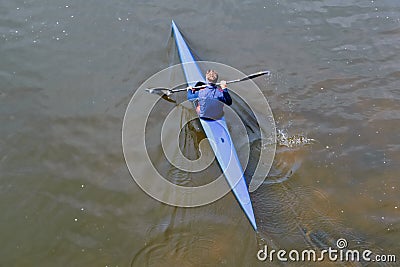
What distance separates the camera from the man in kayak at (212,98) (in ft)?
26.1

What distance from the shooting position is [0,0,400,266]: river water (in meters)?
6.64

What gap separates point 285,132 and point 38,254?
500 cm

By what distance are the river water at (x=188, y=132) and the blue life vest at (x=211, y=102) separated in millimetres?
668

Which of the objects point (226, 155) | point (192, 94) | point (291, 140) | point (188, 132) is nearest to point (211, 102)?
point (192, 94)

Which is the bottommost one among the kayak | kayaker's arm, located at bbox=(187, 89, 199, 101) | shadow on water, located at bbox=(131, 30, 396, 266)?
shadow on water, located at bbox=(131, 30, 396, 266)

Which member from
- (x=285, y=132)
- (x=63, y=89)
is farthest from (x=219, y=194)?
(x=63, y=89)

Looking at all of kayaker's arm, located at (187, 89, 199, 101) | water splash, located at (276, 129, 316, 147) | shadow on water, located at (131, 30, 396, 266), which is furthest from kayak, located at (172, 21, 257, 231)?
water splash, located at (276, 129, 316, 147)

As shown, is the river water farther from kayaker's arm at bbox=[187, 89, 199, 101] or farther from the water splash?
kayaker's arm at bbox=[187, 89, 199, 101]

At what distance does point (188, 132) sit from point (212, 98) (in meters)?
0.90

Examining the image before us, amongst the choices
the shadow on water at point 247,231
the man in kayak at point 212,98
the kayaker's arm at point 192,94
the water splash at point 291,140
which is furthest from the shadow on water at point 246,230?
the kayaker's arm at point 192,94

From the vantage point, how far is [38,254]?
6.49 metres

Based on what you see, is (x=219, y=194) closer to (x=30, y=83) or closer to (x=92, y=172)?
(x=92, y=172)

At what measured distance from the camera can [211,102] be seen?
26.2 ft

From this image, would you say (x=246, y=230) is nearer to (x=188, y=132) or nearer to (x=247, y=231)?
(x=247, y=231)
